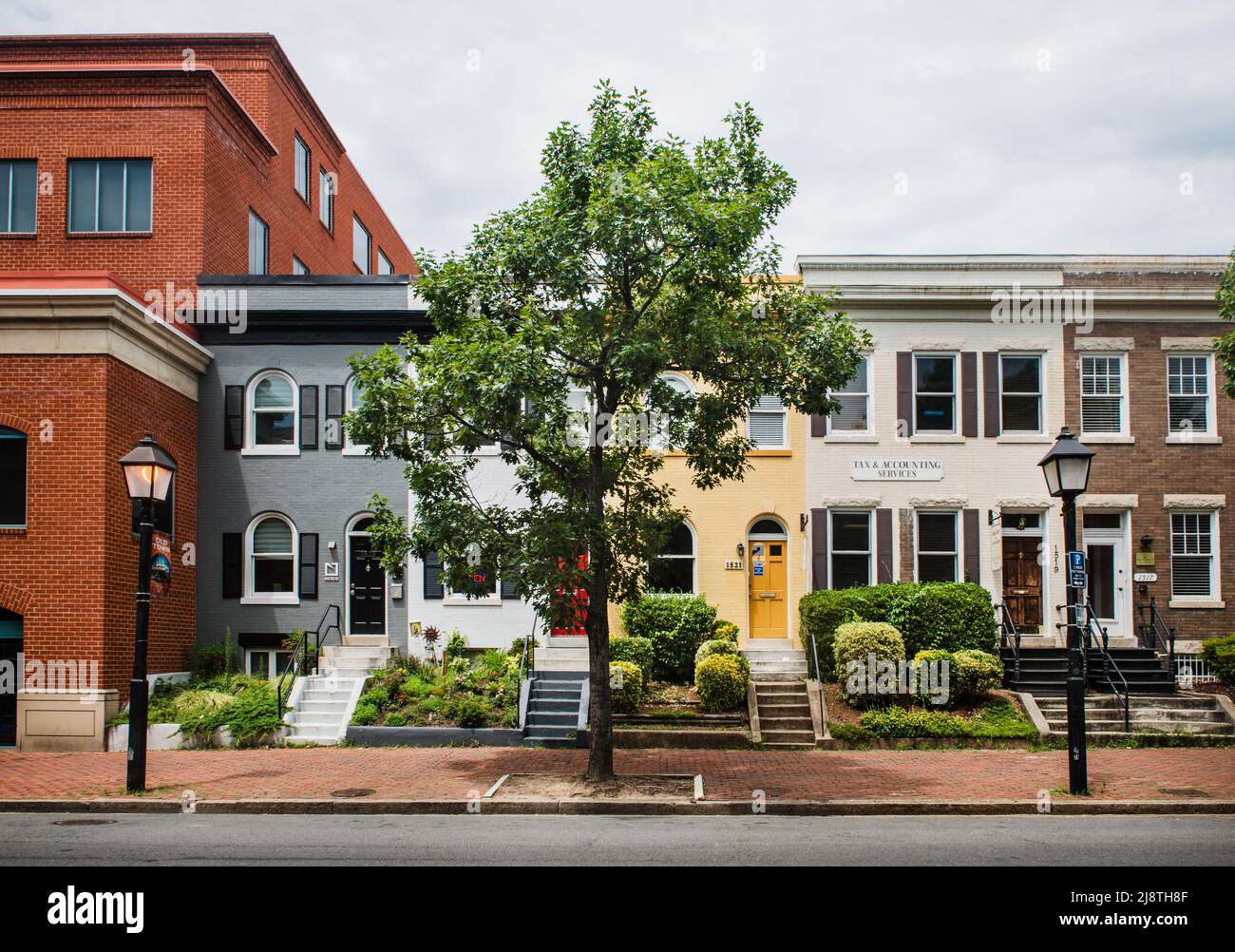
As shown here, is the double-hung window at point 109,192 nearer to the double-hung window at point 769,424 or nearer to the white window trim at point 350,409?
the white window trim at point 350,409

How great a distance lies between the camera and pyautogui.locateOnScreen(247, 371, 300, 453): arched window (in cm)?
2316

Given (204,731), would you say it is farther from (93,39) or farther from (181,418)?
(93,39)

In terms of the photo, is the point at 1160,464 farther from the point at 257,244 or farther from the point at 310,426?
the point at 257,244

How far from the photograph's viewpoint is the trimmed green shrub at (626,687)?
18594mm

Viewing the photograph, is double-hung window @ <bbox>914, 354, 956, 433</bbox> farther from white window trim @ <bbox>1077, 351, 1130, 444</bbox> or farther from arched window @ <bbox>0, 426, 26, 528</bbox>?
arched window @ <bbox>0, 426, 26, 528</bbox>

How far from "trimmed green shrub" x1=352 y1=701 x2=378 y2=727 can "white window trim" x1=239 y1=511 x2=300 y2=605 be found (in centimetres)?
449

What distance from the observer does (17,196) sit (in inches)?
949

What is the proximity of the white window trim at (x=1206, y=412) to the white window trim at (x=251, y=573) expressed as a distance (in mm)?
18077

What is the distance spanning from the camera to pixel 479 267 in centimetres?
1472

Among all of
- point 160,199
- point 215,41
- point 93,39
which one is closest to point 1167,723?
point 160,199

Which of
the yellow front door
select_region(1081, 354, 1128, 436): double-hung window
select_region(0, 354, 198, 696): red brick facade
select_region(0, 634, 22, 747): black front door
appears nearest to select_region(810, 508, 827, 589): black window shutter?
the yellow front door

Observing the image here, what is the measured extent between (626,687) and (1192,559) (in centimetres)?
1235

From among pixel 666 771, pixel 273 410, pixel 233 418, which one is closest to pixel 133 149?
pixel 233 418

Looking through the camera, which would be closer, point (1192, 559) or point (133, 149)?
point (1192, 559)
